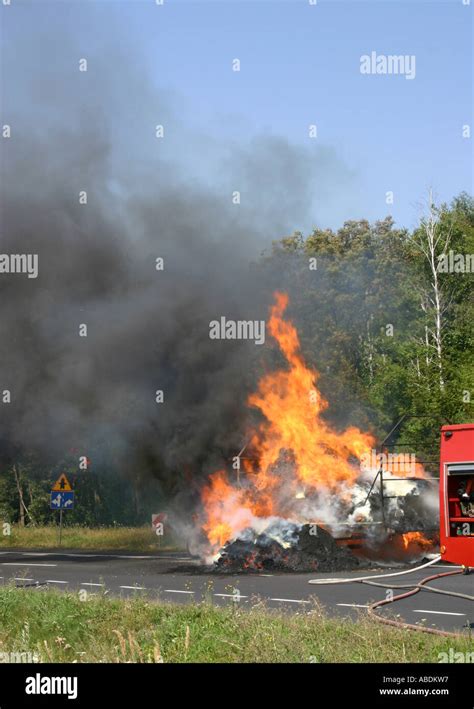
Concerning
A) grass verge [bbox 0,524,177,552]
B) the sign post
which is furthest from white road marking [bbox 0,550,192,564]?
grass verge [bbox 0,524,177,552]

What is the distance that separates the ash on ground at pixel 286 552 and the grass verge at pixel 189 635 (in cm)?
700

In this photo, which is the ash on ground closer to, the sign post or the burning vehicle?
the burning vehicle

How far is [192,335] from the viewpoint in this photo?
24.8 meters

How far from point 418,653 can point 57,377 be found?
1723 centimetres

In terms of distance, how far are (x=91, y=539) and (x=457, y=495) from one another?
21.3 metres

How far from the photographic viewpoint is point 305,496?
2230 centimetres

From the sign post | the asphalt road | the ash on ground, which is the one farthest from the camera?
the sign post

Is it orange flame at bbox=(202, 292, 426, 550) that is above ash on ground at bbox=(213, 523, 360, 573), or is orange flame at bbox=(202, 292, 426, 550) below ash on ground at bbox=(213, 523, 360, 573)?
above

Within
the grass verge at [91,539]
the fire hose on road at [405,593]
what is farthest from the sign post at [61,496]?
the fire hose on road at [405,593]

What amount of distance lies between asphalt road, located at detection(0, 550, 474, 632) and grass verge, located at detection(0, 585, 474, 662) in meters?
1.25

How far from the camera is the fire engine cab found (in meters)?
12.9

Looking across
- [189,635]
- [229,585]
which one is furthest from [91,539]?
[189,635]
